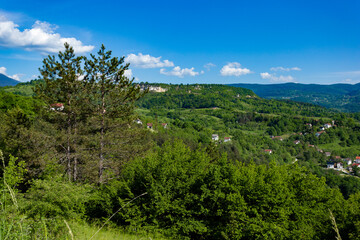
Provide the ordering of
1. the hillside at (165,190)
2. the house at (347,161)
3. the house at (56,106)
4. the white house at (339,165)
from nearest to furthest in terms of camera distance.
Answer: the hillside at (165,190), the house at (56,106), the white house at (339,165), the house at (347,161)

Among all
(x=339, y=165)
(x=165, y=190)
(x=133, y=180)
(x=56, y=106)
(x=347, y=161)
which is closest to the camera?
(x=165, y=190)

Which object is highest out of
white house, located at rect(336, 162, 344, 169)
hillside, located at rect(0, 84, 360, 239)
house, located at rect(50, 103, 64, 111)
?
house, located at rect(50, 103, 64, 111)

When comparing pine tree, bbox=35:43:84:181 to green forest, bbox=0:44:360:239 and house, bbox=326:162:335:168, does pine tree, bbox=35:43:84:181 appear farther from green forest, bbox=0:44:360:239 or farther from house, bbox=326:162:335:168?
house, bbox=326:162:335:168

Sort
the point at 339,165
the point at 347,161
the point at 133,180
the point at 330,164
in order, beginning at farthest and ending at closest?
the point at 347,161
the point at 330,164
the point at 339,165
the point at 133,180

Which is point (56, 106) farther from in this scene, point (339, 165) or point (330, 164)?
point (339, 165)

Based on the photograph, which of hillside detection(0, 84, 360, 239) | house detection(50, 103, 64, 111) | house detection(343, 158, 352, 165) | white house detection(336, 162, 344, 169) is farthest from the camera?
house detection(343, 158, 352, 165)

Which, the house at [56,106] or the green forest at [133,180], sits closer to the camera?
the green forest at [133,180]

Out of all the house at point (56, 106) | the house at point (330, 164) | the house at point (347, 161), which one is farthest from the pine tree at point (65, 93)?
the house at point (347, 161)

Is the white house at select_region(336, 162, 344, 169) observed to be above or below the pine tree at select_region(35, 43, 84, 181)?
below

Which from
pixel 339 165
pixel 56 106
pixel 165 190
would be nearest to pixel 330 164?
pixel 339 165

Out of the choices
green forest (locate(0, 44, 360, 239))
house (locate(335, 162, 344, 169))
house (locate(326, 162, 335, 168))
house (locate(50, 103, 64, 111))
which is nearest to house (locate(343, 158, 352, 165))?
house (locate(335, 162, 344, 169))

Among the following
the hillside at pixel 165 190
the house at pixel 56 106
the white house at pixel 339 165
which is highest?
Answer: the house at pixel 56 106

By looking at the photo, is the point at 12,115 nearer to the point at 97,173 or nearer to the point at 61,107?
the point at 61,107

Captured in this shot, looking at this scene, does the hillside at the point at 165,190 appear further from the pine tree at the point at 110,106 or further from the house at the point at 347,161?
the house at the point at 347,161
